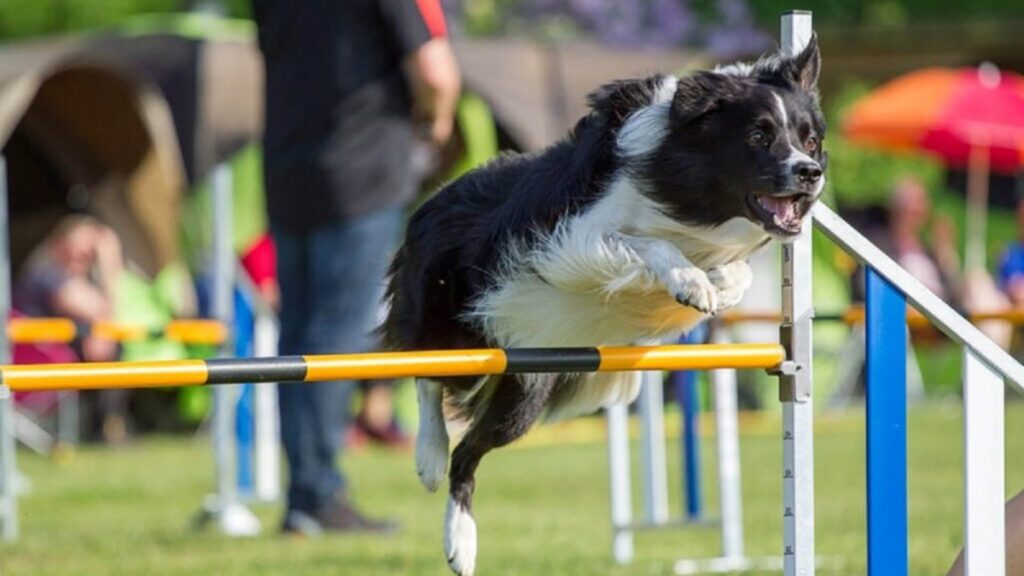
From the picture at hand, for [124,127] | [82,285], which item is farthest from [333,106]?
[124,127]

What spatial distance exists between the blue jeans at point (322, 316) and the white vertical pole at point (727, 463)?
1.31m

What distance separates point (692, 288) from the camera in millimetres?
3758

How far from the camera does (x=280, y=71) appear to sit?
6320 millimetres

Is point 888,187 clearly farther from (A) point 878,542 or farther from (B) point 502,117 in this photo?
(A) point 878,542

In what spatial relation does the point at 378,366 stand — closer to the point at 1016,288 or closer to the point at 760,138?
the point at 760,138

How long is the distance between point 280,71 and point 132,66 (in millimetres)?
6953

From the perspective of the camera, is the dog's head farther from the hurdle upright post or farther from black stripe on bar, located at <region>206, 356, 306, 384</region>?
the hurdle upright post

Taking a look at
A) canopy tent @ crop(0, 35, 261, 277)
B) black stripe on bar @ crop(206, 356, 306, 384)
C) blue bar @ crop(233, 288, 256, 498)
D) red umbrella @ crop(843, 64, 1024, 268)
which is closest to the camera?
black stripe on bar @ crop(206, 356, 306, 384)

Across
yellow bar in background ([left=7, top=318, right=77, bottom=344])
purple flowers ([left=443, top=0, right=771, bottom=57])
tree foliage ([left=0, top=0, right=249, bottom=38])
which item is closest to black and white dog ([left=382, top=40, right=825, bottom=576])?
yellow bar in background ([left=7, top=318, right=77, bottom=344])

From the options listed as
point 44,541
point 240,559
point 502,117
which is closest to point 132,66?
point 502,117

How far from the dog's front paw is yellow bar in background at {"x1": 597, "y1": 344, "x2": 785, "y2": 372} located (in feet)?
0.98

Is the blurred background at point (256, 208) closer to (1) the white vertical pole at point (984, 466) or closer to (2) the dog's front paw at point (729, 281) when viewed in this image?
(2) the dog's front paw at point (729, 281)

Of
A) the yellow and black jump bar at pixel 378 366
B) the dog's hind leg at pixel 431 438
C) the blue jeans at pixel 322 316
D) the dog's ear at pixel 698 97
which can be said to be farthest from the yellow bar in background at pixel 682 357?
the blue jeans at pixel 322 316

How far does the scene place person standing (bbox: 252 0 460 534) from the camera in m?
→ 6.20
